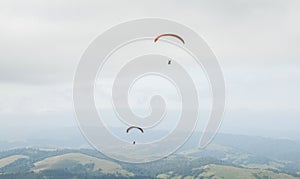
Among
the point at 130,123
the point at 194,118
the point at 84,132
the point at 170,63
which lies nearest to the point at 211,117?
the point at 194,118

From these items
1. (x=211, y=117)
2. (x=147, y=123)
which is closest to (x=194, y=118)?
(x=211, y=117)

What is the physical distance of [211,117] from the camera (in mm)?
37438

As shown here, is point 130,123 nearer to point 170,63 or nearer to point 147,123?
point 147,123

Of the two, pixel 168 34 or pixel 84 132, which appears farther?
pixel 168 34

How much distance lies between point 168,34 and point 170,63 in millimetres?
4555

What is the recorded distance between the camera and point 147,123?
4638 centimetres

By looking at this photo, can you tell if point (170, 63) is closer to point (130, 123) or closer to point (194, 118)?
point (194, 118)

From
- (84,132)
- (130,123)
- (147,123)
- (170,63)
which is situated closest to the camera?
(84,132)

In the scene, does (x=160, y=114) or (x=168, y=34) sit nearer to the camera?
(x=168, y=34)

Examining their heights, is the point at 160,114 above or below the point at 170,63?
below

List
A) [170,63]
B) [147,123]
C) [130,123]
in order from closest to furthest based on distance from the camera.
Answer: [170,63], [130,123], [147,123]

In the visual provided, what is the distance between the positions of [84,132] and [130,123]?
8332 millimetres

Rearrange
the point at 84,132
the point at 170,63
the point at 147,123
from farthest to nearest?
the point at 147,123 < the point at 170,63 < the point at 84,132

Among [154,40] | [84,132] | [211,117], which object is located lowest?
[84,132]
